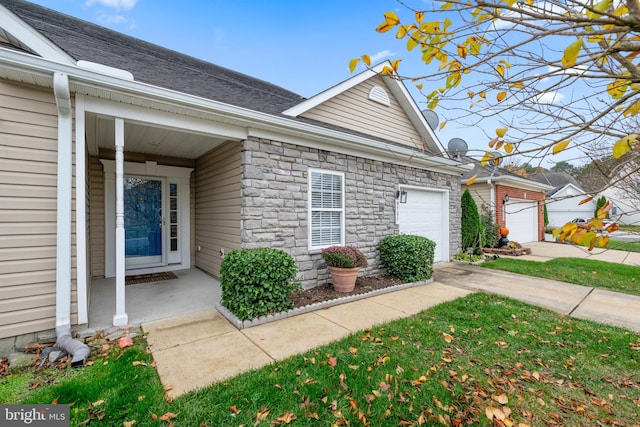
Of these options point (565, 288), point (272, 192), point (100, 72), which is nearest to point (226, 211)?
point (272, 192)

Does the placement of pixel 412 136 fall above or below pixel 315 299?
above

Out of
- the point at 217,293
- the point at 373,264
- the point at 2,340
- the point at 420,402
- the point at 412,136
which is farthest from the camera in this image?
the point at 412,136

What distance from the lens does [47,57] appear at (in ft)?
10.6

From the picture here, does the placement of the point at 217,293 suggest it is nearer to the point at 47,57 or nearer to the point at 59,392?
the point at 59,392

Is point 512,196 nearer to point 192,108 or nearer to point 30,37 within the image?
point 192,108

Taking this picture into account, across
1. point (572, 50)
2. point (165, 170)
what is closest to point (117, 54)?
point (165, 170)

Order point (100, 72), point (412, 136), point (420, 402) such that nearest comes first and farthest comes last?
point (420, 402), point (100, 72), point (412, 136)

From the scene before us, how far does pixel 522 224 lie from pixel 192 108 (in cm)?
1420

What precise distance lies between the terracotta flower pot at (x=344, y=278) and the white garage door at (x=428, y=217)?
2.50 meters

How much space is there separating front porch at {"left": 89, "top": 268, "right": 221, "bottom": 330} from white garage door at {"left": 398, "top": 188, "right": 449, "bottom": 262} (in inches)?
181

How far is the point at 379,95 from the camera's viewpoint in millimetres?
7195

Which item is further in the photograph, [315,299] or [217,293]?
[217,293]

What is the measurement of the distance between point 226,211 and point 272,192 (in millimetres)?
1210

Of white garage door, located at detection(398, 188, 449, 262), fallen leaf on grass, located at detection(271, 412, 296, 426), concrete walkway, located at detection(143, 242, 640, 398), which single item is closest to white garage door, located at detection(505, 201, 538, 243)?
white garage door, located at detection(398, 188, 449, 262)
